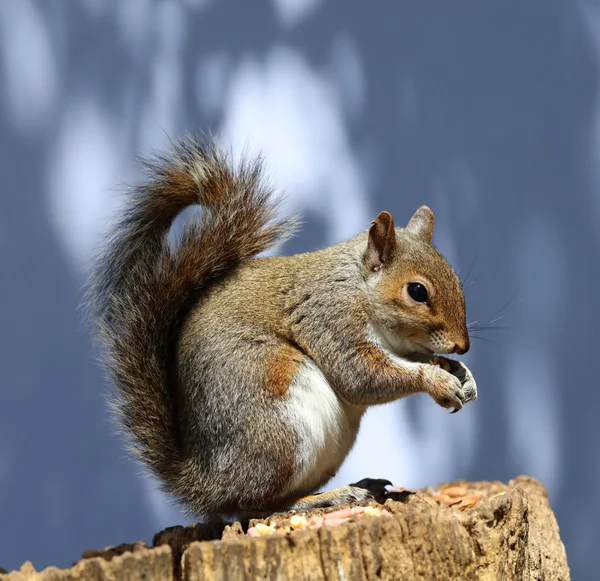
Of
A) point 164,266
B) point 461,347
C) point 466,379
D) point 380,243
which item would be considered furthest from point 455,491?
point 164,266

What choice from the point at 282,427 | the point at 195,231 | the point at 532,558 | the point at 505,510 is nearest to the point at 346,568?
the point at 505,510

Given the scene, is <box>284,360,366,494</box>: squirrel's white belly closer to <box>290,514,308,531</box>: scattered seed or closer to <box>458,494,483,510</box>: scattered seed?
<box>290,514,308,531</box>: scattered seed

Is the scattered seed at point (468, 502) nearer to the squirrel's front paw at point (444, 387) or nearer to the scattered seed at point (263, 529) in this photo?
the squirrel's front paw at point (444, 387)

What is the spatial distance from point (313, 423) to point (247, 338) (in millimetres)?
240

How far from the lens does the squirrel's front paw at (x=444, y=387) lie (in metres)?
1.99

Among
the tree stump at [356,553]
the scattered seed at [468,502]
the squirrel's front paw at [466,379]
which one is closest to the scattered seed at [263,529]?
the tree stump at [356,553]

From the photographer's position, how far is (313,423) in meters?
1.95

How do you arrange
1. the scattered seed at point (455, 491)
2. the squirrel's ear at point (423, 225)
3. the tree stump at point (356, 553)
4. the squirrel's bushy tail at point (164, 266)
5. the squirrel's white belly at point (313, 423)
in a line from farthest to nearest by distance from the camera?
1. the scattered seed at point (455, 491)
2. the squirrel's ear at point (423, 225)
3. the squirrel's bushy tail at point (164, 266)
4. the squirrel's white belly at point (313, 423)
5. the tree stump at point (356, 553)

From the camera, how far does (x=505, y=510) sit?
164cm

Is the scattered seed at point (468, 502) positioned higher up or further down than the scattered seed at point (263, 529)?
further down

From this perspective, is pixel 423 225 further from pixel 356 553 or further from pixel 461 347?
pixel 356 553

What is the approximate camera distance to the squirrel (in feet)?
6.40

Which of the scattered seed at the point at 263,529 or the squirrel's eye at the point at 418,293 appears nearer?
the scattered seed at the point at 263,529

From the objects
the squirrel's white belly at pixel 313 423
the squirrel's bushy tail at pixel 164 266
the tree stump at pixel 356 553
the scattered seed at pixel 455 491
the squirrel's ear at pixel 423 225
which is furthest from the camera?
the scattered seed at pixel 455 491
